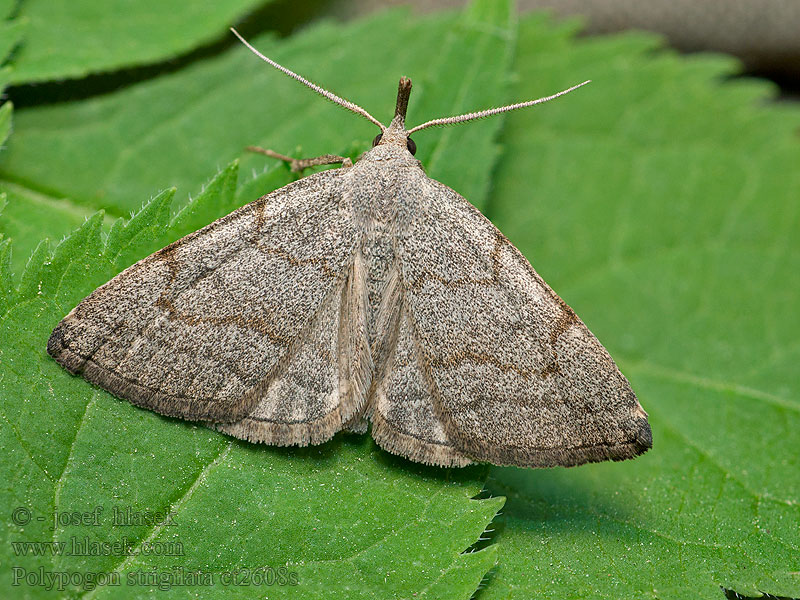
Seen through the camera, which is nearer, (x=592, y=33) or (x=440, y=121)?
(x=440, y=121)

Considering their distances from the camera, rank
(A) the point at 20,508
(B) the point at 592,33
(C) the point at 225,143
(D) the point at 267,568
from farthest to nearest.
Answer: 1. (B) the point at 592,33
2. (C) the point at 225,143
3. (D) the point at 267,568
4. (A) the point at 20,508

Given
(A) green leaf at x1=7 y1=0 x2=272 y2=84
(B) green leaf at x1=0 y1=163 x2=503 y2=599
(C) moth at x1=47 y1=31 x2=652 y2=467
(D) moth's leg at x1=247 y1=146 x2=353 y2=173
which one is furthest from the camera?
(A) green leaf at x1=7 y1=0 x2=272 y2=84

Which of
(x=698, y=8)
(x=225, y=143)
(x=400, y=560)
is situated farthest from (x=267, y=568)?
(x=698, y=8)

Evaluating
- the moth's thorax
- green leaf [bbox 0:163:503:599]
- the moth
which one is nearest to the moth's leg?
the moth's thorax

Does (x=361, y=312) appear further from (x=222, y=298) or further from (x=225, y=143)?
(x=225, y=143)

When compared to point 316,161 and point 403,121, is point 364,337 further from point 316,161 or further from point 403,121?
point 403,121

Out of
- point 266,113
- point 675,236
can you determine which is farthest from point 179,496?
point 675,236

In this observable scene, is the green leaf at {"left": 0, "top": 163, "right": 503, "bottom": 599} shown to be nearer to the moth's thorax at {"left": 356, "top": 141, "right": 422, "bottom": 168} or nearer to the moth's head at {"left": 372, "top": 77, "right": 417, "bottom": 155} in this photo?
the moth's thorax at {"left": 356, "top": 141, "right": 422, "bottom": 168}
